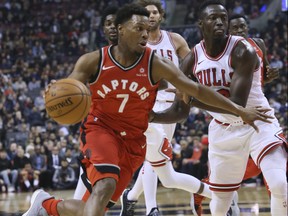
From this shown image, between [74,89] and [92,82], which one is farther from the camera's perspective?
[92,82]

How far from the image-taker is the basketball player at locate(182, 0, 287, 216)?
5.48 metres

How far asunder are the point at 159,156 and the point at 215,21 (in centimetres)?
218

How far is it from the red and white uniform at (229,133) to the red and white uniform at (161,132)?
4.85ft

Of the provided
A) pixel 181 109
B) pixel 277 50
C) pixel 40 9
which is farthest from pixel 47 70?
pixel 181 109

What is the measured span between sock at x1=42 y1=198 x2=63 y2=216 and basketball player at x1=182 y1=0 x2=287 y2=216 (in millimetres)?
1447

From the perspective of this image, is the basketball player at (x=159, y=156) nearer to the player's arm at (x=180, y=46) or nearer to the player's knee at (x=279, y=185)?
the player's arm at (x=180, y=46)

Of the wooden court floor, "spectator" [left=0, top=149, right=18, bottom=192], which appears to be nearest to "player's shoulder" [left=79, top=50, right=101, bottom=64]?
the wooden court floor

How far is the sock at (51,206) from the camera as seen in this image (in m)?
5.50

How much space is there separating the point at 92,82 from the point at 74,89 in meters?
0.42

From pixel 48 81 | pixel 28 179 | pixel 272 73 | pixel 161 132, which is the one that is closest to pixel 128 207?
pixel 161 132

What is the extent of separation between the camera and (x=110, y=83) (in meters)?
5.25

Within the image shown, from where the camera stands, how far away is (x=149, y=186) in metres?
7.38

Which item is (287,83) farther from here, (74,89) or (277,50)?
(74,89)

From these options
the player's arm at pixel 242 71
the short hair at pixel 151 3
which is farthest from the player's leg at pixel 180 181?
the player's arm at pixel 242 71
